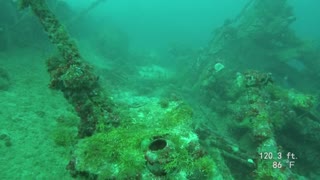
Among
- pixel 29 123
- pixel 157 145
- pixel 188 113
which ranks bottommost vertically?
pixel 157 145

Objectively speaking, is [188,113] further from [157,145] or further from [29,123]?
[29,123]

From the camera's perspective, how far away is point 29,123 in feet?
35.1

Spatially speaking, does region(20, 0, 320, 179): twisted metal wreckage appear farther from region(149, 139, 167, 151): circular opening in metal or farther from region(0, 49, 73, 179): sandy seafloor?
region(0, 49, 73, 179): sandy seafloor

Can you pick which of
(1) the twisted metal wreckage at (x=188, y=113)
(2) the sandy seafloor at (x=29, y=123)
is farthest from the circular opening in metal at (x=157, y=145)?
(2) the sandy seafloor at (x=29, y=123)

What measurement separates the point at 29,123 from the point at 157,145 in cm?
540

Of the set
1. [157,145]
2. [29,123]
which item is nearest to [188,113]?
[157,145]

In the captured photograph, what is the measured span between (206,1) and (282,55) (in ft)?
353

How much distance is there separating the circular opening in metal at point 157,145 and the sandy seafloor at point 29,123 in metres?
2.42

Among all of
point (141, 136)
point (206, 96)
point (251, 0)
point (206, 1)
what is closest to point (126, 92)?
point (206, 96)

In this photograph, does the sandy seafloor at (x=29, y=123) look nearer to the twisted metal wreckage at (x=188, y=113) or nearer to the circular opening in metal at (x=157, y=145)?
the twisted metal wreckage at (x=188, y=113)

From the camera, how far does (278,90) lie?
13.4 metres

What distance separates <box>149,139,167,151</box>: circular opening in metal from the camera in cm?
740

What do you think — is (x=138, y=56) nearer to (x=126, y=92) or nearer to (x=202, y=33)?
(x=126, y=92)

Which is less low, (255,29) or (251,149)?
(255,29)
